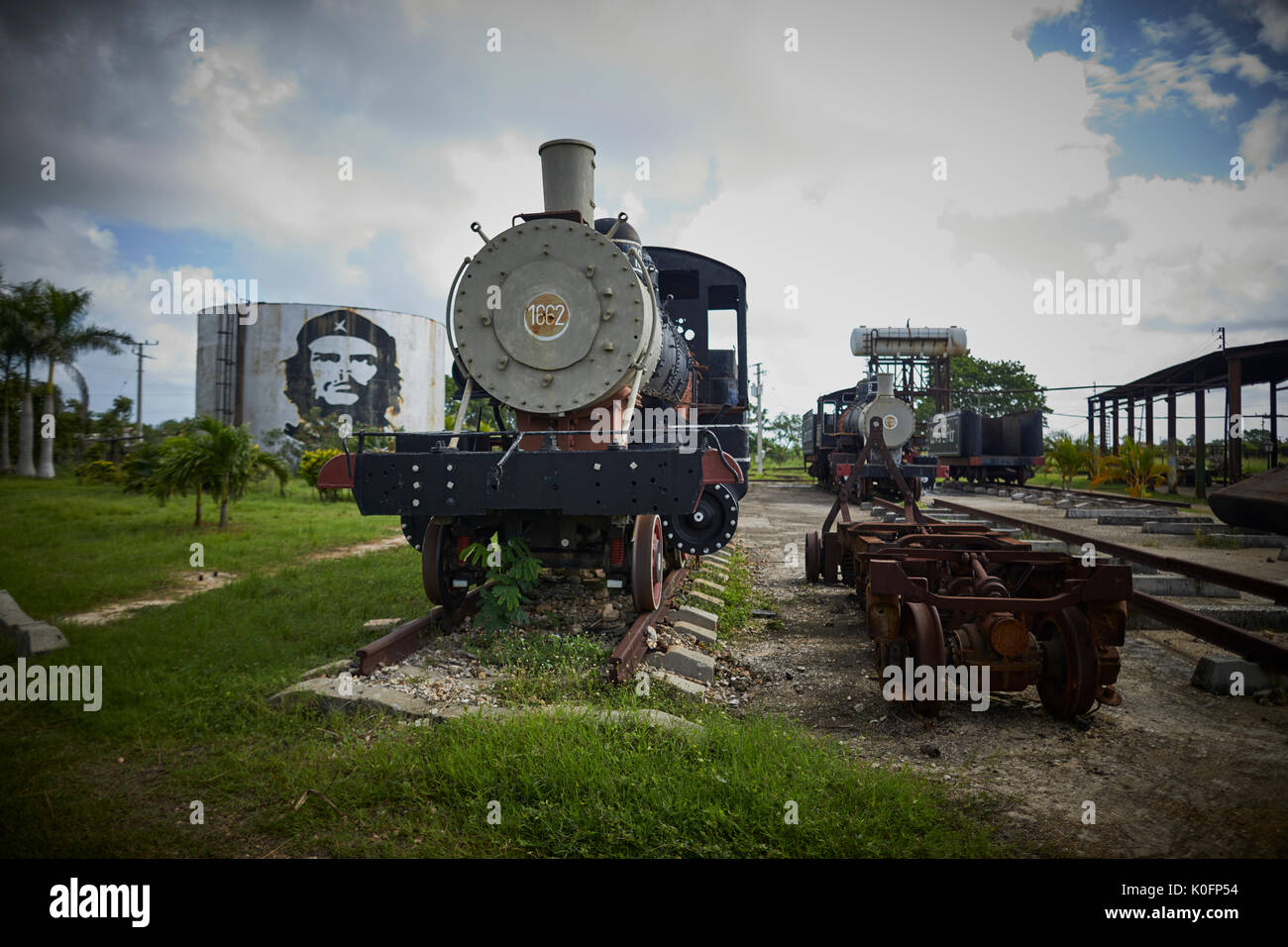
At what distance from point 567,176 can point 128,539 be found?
9426 mm

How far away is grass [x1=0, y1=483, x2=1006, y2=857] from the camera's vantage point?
96.5 inches

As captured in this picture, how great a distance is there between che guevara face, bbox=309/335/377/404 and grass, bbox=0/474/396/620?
1464 centimetres

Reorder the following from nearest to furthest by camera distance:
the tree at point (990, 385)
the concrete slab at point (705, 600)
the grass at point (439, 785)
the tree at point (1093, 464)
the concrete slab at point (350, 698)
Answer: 1. the grass at point (439, 785)
2. the concrete slab at point (350, 698)
3. the concrete slab at point (705, 600)
4. the tree at point (1093, 464)
5. the tree at point (990, 385)

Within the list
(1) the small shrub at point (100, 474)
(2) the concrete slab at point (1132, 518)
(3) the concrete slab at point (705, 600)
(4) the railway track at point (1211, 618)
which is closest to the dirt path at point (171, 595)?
(3) the concrete slab at point (705, 600)

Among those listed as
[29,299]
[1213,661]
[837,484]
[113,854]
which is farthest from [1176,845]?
[837,484]

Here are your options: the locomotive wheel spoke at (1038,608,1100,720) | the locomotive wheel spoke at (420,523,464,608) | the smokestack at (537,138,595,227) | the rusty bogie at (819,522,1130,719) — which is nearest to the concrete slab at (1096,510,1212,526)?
the rusty bogie at (819,522,1130,719)

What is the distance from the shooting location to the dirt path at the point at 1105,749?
2516 millimetres

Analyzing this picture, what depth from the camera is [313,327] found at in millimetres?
31406

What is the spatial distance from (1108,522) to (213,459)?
15.0 meters

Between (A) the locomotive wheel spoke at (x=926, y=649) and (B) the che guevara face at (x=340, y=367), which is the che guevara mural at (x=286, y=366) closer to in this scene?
(B) the che guevara face at (x=340, y=367)

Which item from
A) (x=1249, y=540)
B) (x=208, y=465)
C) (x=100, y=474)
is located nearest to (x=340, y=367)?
(x=100, y=474)

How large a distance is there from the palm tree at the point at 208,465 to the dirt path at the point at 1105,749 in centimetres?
1030

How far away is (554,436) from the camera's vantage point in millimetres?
4957

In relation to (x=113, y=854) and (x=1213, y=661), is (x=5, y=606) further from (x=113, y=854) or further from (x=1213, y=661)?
(x=1213, y=661)
